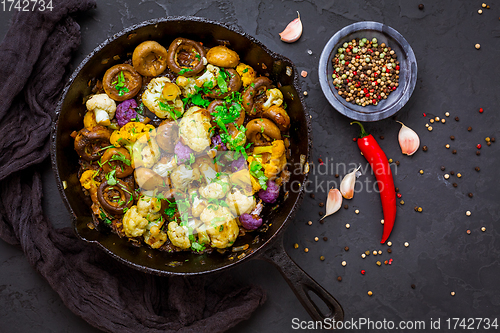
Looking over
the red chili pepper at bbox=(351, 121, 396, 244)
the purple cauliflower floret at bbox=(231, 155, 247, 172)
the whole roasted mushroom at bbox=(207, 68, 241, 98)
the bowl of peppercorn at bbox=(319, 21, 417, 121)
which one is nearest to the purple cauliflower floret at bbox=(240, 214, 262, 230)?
the purple cauliflower floret at bbox=(231, 155, 247, 172)

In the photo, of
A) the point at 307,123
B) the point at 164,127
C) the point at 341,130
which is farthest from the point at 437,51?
the point at 164,127

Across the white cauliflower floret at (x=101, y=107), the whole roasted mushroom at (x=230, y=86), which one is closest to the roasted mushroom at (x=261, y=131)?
the whole roasted mushroom at (x=230, y=86)

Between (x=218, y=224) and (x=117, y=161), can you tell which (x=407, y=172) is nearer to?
(x=218, y=224)

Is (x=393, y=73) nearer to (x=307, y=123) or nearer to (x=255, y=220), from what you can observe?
(x=307, y=123)

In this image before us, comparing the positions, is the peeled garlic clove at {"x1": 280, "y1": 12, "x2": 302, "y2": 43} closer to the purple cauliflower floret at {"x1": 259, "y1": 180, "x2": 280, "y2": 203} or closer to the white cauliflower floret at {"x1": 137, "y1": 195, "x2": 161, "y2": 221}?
the purple cauliflower floret at {"x1": 259, "y1": 180, "x2": 280, "y2": 203}

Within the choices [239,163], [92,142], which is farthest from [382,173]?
[92,142]
